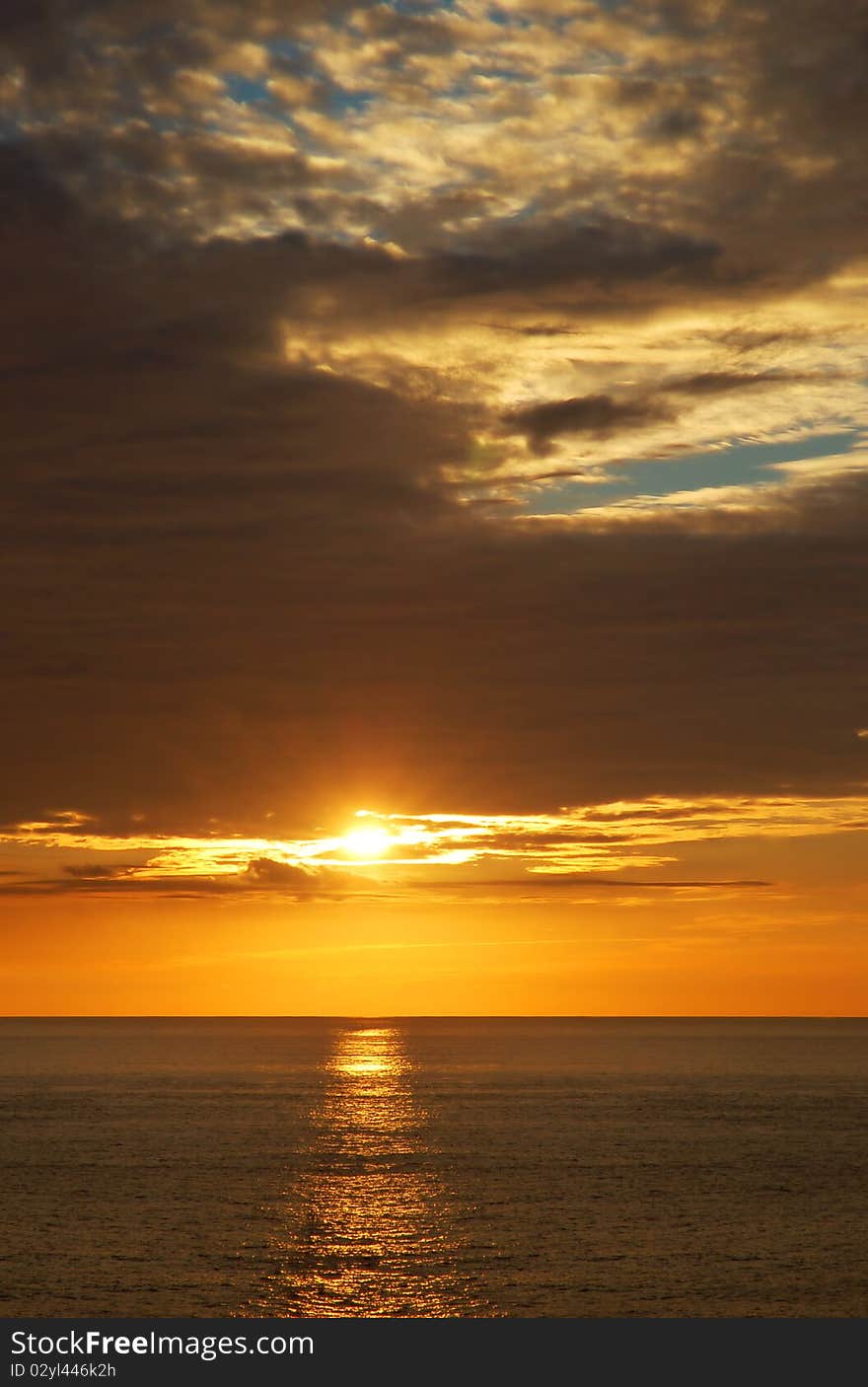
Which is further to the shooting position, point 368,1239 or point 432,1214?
point 432,1214

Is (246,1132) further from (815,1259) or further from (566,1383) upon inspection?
(566,1383)

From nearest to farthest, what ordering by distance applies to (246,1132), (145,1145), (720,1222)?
(720,1222) < (145,1145) < (246,1132)

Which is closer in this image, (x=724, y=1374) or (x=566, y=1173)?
(x=724, y=1374)

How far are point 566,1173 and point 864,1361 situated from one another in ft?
180

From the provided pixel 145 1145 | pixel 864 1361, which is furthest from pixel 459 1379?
pixel 145 1145

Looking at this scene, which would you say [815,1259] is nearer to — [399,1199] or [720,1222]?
[720,1222]

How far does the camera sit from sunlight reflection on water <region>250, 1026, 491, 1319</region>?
62.9 m

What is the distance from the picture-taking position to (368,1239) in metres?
77.1

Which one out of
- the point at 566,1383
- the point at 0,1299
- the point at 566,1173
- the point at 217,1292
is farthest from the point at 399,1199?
the point at 566,1383

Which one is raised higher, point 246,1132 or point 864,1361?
point 246,1132

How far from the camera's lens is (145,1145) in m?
121

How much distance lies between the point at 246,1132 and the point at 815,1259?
73.1 m

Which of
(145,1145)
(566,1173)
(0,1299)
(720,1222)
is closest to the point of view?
(0,1299)

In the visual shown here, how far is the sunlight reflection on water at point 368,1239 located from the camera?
206ft
